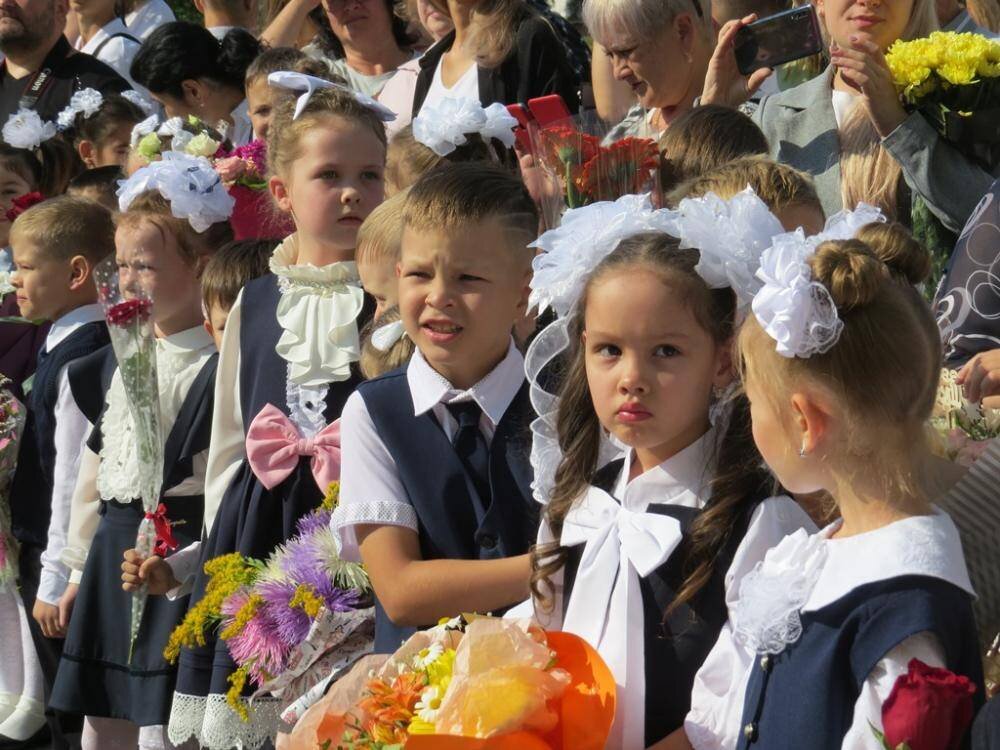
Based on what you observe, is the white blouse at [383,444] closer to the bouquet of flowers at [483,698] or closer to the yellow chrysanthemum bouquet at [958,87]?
the bouquet of flowers at [483,698]

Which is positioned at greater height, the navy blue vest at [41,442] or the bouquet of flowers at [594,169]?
the bouquet of flowers at [594,169]

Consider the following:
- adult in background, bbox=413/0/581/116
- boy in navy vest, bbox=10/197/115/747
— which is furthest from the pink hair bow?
adult in background, bbox=413/0/581/116

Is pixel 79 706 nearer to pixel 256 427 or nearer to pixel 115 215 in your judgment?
pixel 256 427

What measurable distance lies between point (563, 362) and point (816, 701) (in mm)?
1148

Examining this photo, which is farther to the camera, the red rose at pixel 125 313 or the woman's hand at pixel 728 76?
the woman's hand at pixel 728 76

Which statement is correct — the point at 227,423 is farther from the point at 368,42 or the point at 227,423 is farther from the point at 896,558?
the point at 368,42

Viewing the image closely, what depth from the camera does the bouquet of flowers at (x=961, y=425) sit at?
10.1 feet

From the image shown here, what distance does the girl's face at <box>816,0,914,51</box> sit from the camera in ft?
16.0

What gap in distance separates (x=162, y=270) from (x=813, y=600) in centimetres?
353

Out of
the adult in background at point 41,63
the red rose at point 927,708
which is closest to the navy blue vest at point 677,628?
the red rose at point 927,708

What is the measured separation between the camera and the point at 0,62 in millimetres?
9828

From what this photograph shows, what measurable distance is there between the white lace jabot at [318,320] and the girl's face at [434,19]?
2.31 meters

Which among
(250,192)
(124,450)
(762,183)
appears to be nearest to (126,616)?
(124,450)

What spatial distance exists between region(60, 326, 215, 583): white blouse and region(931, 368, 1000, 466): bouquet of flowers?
109 inches
